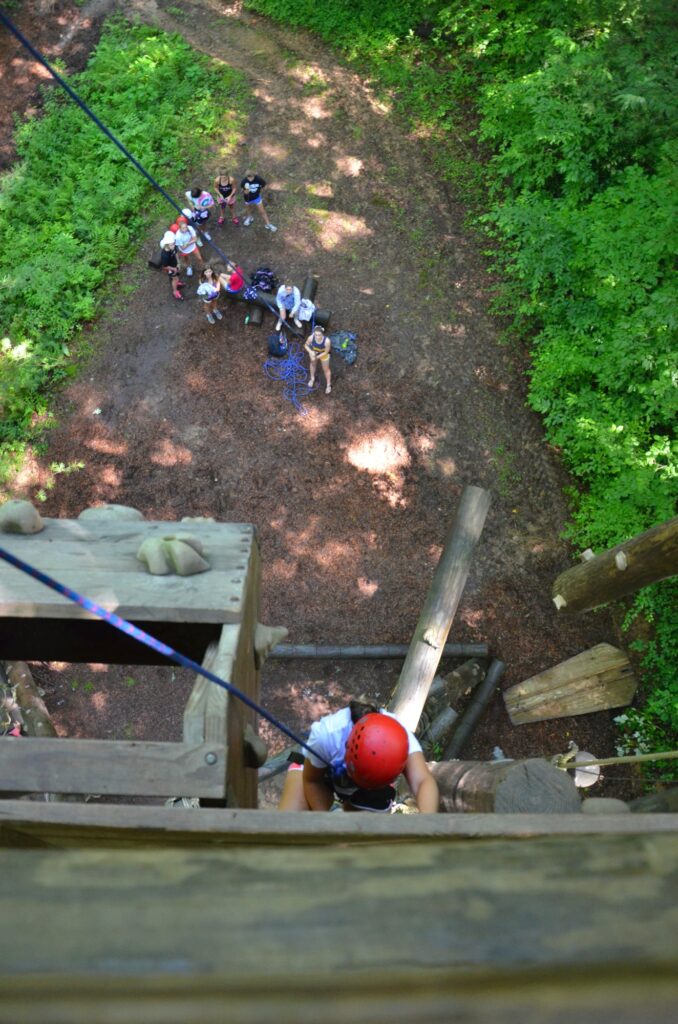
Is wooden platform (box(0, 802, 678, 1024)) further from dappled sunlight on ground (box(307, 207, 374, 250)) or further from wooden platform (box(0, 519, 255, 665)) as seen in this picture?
dappled sunlight on ground (box(307, 207, 374, 250))

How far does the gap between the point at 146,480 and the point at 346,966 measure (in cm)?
879

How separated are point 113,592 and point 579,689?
644cm

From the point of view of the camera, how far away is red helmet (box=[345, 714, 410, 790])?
9.98ft

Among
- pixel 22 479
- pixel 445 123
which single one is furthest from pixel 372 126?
pixel 22 479

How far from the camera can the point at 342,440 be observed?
918 centimetres

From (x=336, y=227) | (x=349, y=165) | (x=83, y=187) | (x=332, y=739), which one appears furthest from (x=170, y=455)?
(x=332, y=739)

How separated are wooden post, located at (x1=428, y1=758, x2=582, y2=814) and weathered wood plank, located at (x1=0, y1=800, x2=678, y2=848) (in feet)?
6.18

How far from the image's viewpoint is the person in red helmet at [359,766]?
3.05 metres

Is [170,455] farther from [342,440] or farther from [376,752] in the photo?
[376,752]

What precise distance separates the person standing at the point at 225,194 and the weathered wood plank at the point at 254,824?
10819 millimetres

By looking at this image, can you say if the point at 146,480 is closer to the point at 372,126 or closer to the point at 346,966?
the point at 372,126

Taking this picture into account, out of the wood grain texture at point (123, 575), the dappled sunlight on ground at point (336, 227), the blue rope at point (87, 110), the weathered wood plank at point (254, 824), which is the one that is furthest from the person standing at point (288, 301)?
the weathered wood plank at point (254, 824)

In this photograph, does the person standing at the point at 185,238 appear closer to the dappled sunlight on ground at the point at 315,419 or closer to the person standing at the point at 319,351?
the person standing at the point at 319,351

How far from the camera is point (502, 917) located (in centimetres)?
A: 80
